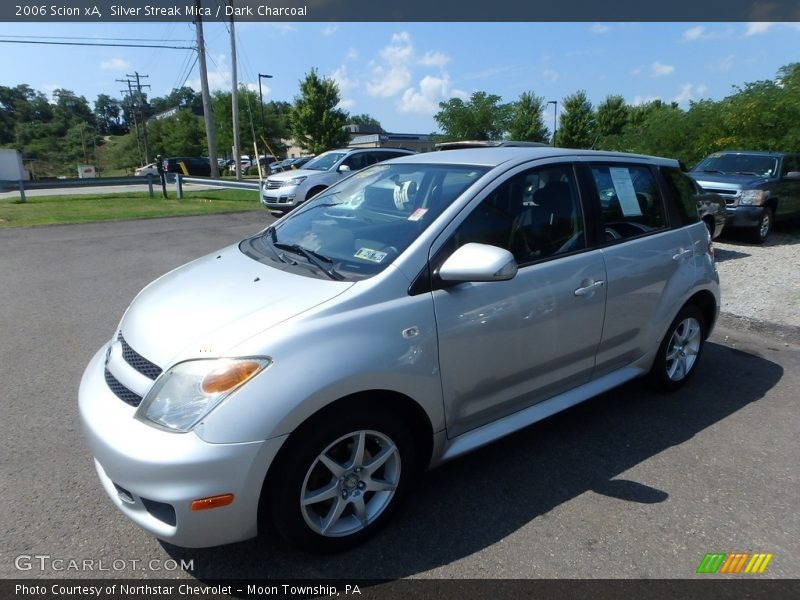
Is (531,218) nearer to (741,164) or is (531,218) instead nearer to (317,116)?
(741,164)

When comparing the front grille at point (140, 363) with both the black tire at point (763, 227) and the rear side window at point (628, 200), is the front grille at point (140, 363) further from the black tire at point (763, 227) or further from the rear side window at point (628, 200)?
the black tire at point (763, 227)

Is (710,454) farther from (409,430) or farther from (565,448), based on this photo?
(409,430)

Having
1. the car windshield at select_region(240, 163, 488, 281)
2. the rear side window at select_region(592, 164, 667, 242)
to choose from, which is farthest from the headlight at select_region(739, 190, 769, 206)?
the car windshield at select_region(240, 163, 488, 281)

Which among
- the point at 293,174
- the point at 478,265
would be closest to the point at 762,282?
the point at 478,265

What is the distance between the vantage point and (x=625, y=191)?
374cm

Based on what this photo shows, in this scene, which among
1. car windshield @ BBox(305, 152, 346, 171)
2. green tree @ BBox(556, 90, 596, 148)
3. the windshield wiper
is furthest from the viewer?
A: green tree @ BBox(556, 90, 596, 148)

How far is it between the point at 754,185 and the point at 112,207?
16327 millimetres

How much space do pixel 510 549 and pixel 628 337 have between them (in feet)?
5.65

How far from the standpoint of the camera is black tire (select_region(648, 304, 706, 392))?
3984mm

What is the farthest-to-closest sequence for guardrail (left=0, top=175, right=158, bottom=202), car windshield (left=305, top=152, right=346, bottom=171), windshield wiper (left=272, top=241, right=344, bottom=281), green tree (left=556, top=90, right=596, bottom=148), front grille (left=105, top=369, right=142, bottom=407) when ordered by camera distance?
green tree (left=556, top=90, right=596, bottom=148)
guardrail (left=0, top=175, right=158, bottom=202)
car windshield (left=305, top=152, right=346, bottom=171)
windshield wiper (left=272, top=241, right=344, bottom=281)
front grille (left=105, top=369, right=142, bottom=407)

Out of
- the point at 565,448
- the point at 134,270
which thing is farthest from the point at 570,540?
the point at 134,270

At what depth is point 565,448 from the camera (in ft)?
11.2

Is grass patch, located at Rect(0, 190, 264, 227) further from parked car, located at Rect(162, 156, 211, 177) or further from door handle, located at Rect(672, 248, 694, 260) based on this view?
parked car, located at Rect(162, 156, 211, 177)

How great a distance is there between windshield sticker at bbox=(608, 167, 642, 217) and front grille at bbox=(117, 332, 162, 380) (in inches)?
119
